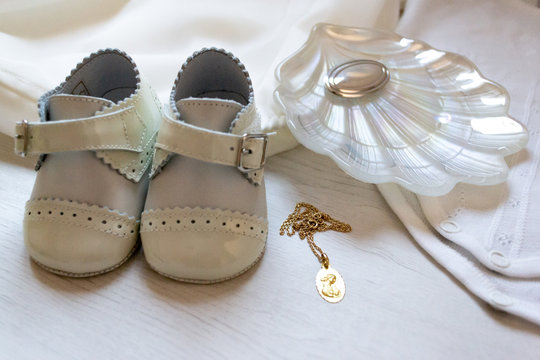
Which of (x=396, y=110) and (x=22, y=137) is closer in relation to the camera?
(x=22, y=137)

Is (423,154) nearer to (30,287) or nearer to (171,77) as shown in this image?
(171,77)

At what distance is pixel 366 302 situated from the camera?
1.68 feet

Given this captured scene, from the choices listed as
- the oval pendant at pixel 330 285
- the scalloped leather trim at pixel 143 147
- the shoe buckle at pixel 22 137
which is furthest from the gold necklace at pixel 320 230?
the shoe buckle at pixel 22 137

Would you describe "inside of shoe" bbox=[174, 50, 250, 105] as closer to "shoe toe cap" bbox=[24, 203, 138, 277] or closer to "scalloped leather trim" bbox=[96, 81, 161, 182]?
"scalloped leather trim" bbox=[96, 81, 161, 182]

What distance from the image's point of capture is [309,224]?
0.60m

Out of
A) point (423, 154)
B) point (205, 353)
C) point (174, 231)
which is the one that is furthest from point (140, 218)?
point (423, 154)

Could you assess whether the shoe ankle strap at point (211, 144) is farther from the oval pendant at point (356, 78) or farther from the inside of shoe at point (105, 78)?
the oval pendant at point (356, 78)

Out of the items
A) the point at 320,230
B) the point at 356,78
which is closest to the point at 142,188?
the point at 320,230

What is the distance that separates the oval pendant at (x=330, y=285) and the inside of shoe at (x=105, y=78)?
386mm

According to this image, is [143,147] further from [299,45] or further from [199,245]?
[299,45]

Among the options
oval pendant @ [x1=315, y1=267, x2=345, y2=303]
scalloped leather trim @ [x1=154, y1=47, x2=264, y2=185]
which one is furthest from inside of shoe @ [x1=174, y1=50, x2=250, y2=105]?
oval pendant @ [x1=315, y1=267, x2=345, y2=303]

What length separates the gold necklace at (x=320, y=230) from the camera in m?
0.52

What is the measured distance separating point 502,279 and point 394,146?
9.5 inches

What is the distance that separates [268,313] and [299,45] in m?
0.54
